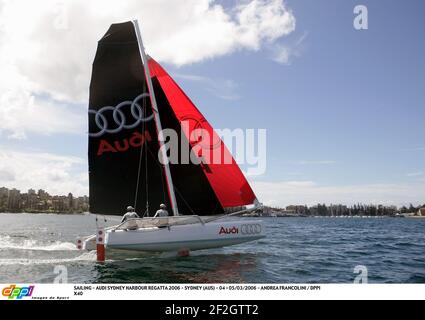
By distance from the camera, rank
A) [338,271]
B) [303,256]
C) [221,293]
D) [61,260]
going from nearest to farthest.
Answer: [221,293]
[338,271]
[61,260]
[303,256]

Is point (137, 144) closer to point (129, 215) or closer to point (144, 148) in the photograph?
point (144, 148)

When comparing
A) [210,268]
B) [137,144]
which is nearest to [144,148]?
[137,144]

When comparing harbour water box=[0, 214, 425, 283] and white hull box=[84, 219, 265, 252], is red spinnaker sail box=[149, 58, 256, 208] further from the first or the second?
harbour water box=[0, 214, 425, 283]

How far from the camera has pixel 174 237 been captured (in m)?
14.5

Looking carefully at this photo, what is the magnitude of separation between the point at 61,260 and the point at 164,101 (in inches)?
319

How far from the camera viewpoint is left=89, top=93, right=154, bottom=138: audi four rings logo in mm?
16438

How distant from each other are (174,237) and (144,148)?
4.37 m

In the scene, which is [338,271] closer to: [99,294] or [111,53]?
[99,294]

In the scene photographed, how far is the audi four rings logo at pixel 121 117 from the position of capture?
Answer: 16438 millimetres

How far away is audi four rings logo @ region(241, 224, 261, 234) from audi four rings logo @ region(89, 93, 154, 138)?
633 centimetres

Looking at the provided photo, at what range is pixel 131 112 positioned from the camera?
1653cm

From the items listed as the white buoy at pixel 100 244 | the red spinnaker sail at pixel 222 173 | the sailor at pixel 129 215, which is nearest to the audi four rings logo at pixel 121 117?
the red spinnaker sail at pixel 222 173

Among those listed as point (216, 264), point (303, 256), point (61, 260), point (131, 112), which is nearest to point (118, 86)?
point (131, 112)
